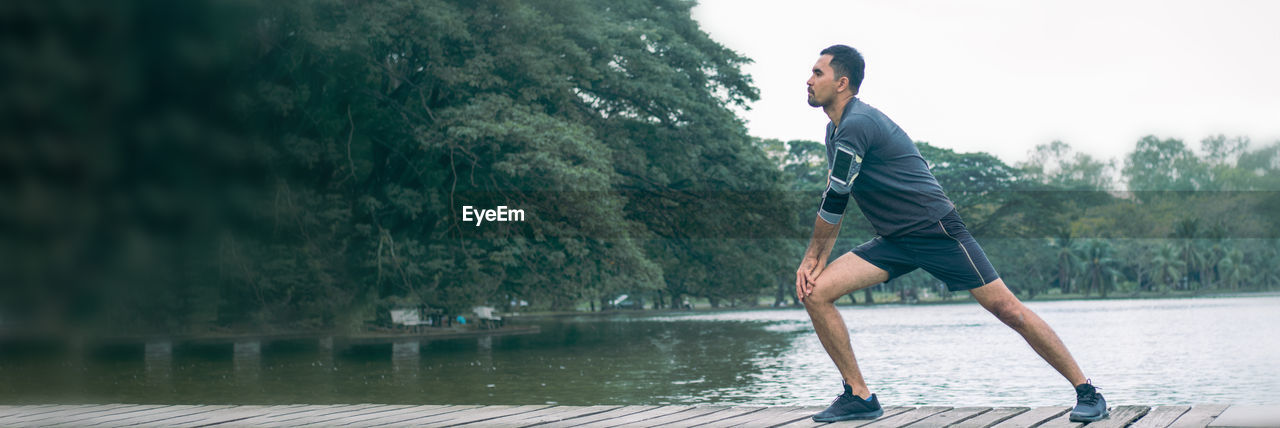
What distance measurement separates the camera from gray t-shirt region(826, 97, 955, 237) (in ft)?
13.8

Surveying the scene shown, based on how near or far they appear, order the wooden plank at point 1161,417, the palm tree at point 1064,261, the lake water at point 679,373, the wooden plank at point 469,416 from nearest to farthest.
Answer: the wooden plank at point 1161,417, the wooden plank at point 469,416, the lake water at point 679,373, the palm tree at point 1064,261

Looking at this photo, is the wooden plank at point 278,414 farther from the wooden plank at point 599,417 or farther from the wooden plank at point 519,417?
the wooden plank at point 599,417

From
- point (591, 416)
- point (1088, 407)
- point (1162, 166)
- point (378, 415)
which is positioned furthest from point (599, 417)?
point (1162, 166)

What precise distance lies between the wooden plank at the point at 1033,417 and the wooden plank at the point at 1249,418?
565 millimetres

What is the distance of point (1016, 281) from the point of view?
230ft

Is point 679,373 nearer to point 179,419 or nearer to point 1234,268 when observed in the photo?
point 179,419

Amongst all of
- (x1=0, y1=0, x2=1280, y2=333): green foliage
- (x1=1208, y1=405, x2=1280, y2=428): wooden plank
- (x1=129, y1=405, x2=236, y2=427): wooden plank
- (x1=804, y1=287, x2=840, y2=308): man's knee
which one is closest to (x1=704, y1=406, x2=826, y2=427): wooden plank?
(x1=804, y1=287, x2=840, y2=308): man's knee

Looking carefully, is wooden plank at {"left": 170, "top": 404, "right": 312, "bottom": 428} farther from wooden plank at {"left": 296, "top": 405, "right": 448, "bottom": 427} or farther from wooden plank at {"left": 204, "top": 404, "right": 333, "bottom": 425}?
wooden plank at {"left": 296, "top": 405, "right": 448, "bottom": 427}

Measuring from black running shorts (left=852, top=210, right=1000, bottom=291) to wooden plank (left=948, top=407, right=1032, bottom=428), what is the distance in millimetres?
497

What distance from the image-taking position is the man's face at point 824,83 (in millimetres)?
4371

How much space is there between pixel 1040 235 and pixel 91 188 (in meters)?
65.9

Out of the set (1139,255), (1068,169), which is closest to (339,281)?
(1139,255)

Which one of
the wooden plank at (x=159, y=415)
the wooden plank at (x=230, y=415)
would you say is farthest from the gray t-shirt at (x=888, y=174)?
the wooden plank at (x=159, y=415)

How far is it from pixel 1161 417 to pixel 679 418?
179 cm
